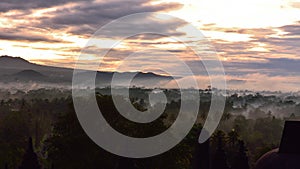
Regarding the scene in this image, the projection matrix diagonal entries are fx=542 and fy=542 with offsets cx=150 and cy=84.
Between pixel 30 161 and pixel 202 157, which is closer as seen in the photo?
pixel 30 161

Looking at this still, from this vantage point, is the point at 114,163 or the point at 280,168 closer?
the point at 280,168

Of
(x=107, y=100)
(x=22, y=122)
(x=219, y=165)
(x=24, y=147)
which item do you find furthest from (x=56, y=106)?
(x=219, y=165)

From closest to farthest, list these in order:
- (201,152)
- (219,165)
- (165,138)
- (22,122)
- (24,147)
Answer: (219,165), (201,152), (165,138), (24,147), (22,122)

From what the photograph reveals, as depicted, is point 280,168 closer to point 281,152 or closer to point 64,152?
point 281,152

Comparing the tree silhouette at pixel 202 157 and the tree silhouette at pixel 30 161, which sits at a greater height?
the tree silhouette at pixel 30 161

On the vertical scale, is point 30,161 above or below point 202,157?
above

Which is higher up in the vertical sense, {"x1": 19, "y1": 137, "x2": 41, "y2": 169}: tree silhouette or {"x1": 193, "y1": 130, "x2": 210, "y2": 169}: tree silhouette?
{"x1": 19, "y1": 137, "x2": 41, "y2": 169}: tree silhouette

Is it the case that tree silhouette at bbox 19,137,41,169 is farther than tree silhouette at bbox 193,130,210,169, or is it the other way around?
tree silhouette at bbox 193,130,210,169

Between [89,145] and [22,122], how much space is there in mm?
37028

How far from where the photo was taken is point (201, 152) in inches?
1927

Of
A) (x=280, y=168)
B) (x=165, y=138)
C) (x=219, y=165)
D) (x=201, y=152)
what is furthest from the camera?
(x=165, y=138)

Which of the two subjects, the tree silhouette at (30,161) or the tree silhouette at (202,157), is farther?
the tree silhouette at (202,157)

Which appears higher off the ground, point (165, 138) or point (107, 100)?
point (107, 100)

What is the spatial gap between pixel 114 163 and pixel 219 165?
13400 mm
